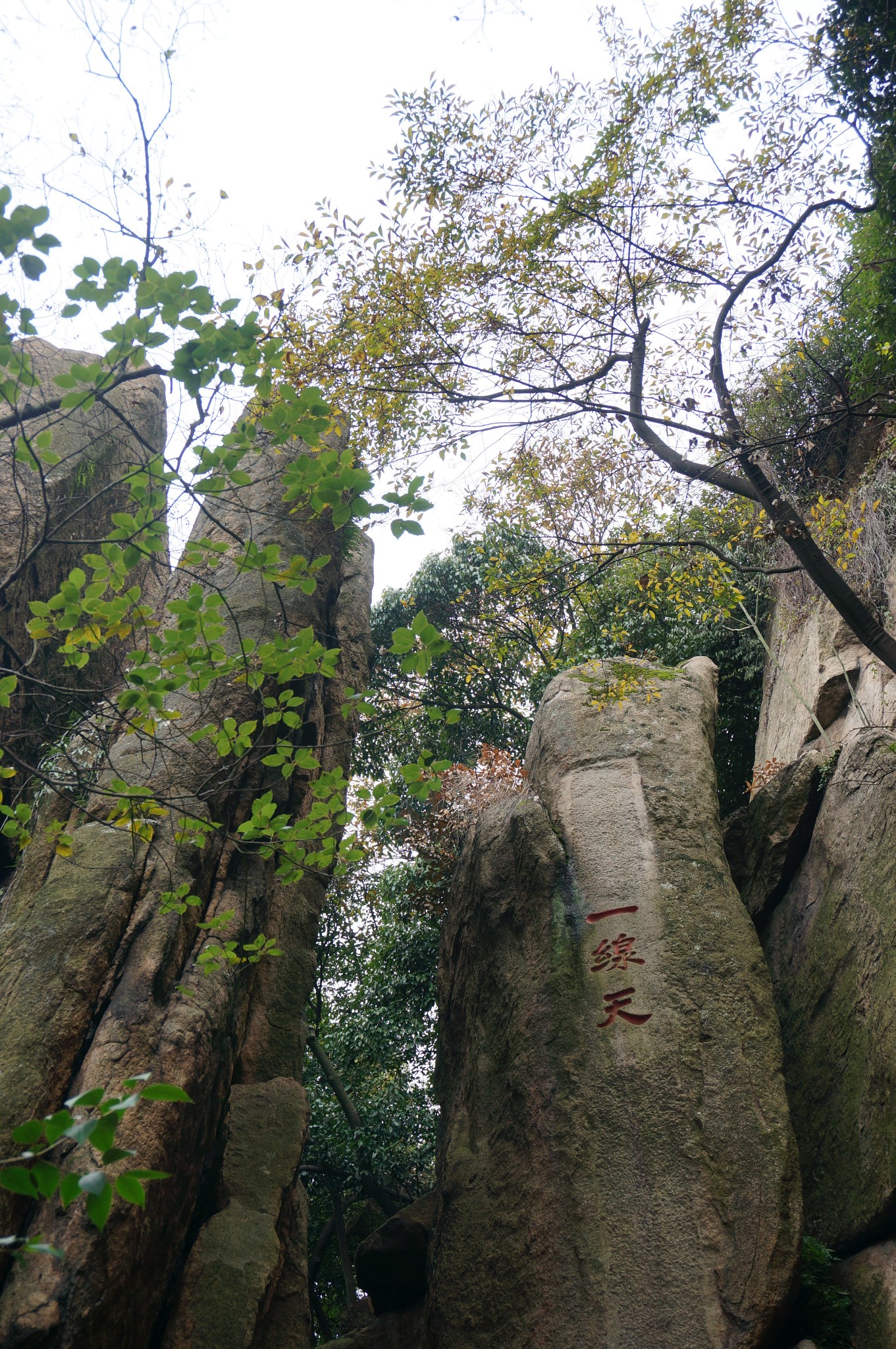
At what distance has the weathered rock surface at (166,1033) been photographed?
5199 mm

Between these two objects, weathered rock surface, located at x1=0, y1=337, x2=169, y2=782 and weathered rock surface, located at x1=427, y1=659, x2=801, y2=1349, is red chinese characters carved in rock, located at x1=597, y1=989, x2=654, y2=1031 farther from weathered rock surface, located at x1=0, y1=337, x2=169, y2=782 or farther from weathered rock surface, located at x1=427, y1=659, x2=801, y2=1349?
weathered rock surface, located at x1=0, y1=337, x2=169, y2=782

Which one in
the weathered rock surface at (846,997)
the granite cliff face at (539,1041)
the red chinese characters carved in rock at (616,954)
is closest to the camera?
the granite cliff face at (539,1041)

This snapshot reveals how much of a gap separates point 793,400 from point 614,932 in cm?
715

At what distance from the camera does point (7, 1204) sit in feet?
16.6

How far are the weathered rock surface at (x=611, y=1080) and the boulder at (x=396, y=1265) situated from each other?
0.76m

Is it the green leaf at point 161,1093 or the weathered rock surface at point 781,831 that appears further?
the weathered rock surface at point 781,831

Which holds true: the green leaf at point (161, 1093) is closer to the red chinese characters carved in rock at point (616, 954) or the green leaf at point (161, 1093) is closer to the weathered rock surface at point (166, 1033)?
the weathered rock surface at point (166, 1033)

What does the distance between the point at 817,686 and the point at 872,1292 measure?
5.50 m

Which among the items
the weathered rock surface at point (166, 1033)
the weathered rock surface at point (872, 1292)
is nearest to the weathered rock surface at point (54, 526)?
the weathered rock surface at point (166, 1033)

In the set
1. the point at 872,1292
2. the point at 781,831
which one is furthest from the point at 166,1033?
the point at 781,831

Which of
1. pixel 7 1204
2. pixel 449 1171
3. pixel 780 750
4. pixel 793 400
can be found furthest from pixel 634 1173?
pixel 793 400

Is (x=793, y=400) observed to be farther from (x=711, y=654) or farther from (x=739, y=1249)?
(x=739, y=1249)

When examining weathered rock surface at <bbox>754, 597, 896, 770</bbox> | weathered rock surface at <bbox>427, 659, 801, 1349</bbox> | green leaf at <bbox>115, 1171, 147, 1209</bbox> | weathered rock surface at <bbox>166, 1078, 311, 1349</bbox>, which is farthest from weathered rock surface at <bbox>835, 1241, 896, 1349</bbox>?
green leaf at <bbox>115, 1171, 147, 1209</bbox>

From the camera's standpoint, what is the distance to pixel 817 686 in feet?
31.8
